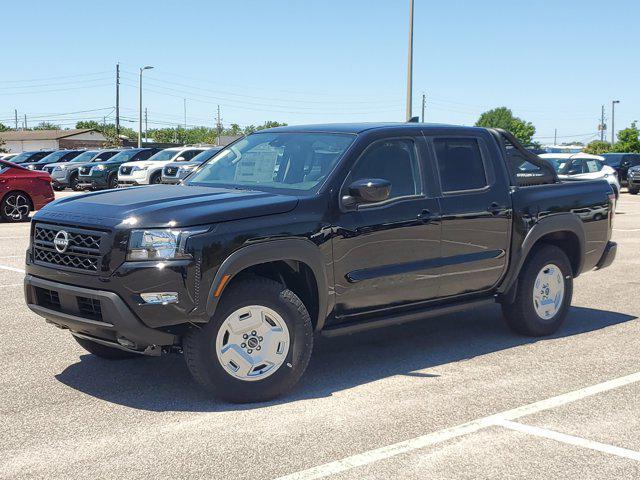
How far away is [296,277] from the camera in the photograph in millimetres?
5965

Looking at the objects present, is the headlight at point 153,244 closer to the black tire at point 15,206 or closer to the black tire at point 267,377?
the black tire at point 267,377

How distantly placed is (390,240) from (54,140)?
10564 centimetres

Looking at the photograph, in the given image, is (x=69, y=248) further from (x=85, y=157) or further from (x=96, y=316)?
(x=85, y=157)

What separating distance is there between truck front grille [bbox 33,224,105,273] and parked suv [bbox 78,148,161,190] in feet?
89.3

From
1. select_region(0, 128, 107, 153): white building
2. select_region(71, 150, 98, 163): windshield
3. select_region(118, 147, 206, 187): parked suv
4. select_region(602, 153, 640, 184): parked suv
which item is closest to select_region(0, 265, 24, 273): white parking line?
select_region(118, 147, 206, 187): parked suv

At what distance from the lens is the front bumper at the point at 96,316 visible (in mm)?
5223

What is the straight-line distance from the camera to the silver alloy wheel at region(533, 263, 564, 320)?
761cm

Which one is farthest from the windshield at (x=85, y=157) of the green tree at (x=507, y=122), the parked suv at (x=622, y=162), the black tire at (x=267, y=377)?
the green tree at (x=507, y=122)

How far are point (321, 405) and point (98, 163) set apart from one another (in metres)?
29.2

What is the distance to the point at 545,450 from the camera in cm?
470

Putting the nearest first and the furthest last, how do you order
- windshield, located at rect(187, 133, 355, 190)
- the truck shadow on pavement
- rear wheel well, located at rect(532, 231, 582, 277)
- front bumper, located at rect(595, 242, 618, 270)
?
the truck shadow on pavement, windshield, located at rect(187, 133, 355, 190), rear wheel well, located at rect(532, 231, 582, 277), front bumper, located at rect(595, 242, 618, 270)

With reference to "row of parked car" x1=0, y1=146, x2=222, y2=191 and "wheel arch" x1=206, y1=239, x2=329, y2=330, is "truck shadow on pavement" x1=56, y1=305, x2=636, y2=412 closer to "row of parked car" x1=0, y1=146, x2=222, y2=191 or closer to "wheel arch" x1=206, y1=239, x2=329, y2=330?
"wheel arch" x1=206, y1=239, x2=329, y2=330

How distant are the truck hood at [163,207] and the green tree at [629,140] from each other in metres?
56.6

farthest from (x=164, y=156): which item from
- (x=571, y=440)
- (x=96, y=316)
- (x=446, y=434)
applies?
(x=571, y=440)
